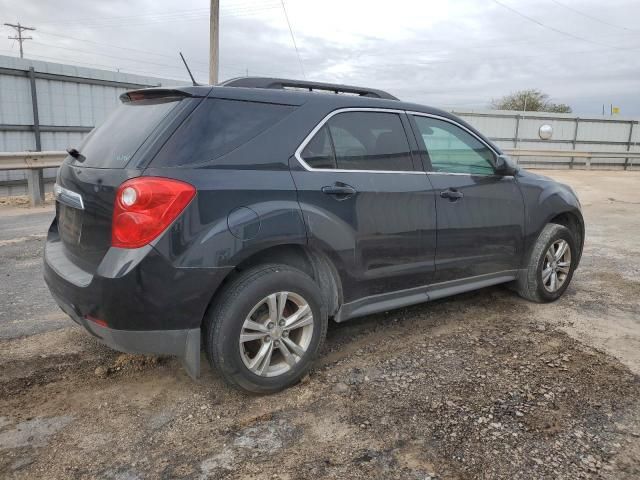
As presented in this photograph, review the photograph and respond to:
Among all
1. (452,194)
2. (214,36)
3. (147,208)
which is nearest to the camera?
(147,208)

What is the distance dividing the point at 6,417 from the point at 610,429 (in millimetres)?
3239

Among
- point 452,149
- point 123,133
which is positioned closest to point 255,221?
point 123,133

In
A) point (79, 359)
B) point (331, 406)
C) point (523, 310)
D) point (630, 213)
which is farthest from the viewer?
point (630, 213)

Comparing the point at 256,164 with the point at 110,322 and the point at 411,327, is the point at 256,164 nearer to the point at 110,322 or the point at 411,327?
the point at 110,322

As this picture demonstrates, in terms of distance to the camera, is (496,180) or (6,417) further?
(496,180)

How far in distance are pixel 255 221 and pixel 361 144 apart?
103 cm

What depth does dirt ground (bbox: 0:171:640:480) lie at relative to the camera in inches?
96.9

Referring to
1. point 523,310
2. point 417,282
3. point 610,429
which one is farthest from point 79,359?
point 523,310

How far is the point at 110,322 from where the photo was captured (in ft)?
8.71

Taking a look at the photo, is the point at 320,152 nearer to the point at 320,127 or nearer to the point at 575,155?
the point at 320,127

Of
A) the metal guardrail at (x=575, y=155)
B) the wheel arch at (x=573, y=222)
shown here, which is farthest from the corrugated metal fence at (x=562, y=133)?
the wheel arch at (x=573, y=222)

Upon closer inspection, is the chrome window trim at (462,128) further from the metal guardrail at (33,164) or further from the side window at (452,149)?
the metal guardrail at (33,164)

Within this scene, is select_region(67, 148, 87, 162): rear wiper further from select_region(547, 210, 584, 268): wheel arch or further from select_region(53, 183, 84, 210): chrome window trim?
select_region(547, 210, 584, 268): wheel arch

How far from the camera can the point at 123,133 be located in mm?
3025
